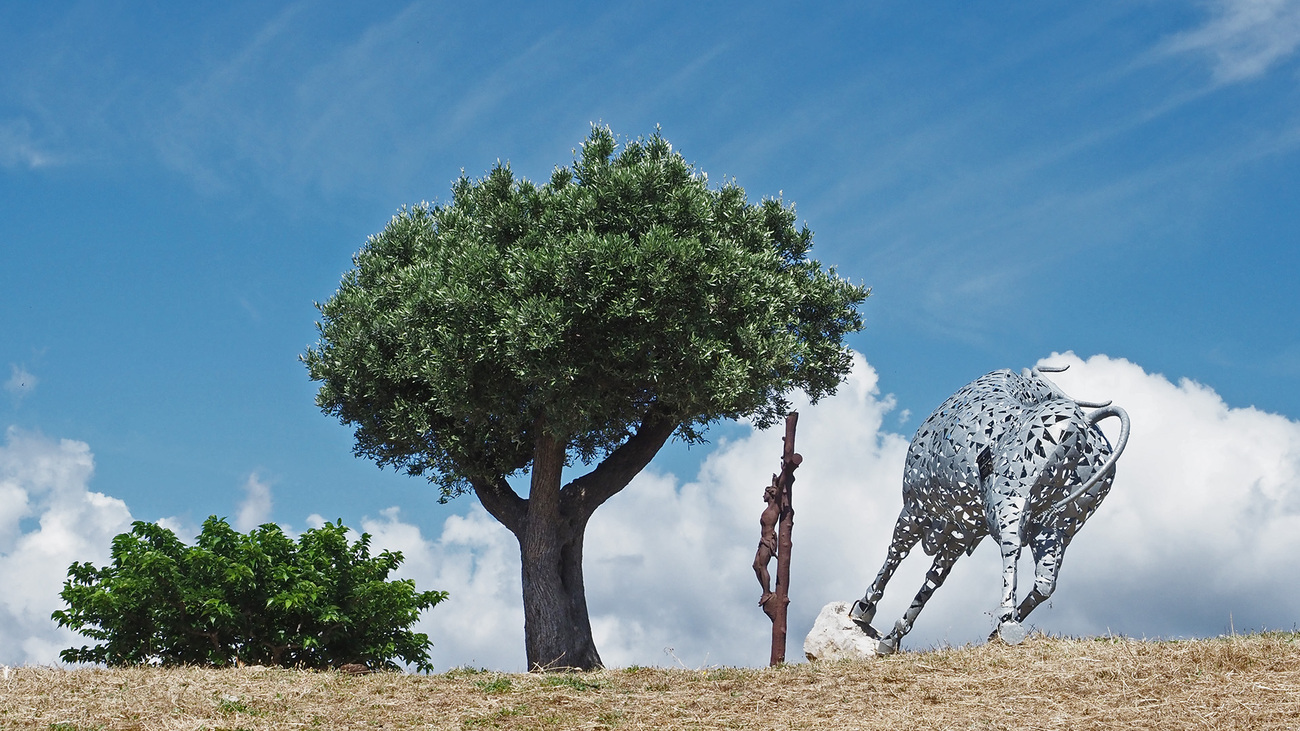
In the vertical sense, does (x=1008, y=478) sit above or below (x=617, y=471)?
below

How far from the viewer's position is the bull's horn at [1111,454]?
1359cm

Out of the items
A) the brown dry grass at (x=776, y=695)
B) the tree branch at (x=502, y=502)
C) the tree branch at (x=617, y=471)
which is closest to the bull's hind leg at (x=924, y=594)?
the brown dry grass at (x=776, y=695)

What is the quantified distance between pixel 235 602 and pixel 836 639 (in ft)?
29.4

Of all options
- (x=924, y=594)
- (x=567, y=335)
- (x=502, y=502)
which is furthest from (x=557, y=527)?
(x=924, y=594)

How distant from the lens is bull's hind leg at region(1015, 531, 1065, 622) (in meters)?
13.9

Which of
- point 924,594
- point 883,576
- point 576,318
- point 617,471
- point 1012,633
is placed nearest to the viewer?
point 1012,633

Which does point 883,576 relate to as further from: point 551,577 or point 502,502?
point 502,502

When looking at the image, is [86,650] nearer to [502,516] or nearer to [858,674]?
[502,516]

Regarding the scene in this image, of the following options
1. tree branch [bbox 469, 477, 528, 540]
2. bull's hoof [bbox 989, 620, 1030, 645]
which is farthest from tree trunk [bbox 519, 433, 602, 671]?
bull's hoof [bbox 989, 620, 1030, 645]

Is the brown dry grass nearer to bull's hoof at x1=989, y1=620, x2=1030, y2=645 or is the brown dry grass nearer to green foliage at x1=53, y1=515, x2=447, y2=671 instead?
bull's hoof at x1=989, y1=620, x2=1030, y2=645

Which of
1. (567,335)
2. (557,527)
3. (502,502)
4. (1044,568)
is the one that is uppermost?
(567,335)

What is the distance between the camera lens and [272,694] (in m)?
12.3

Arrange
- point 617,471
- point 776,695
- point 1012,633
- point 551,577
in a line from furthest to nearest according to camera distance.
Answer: point 617,471 < point 551,577 < point 1012,633 < point 776,695

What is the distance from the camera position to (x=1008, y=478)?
13938 millimetres
